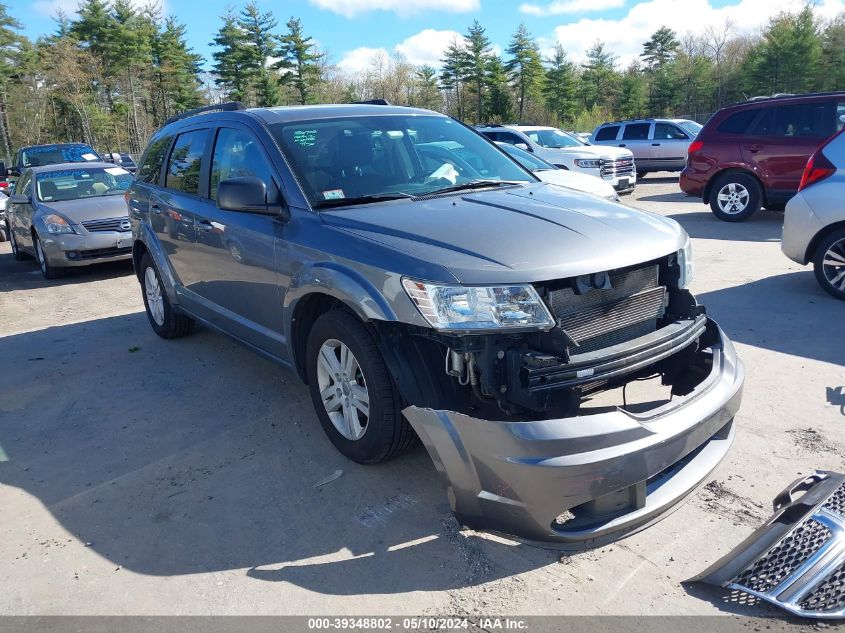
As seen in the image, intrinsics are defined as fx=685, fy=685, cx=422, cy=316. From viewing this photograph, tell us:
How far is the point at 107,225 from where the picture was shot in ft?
31.6

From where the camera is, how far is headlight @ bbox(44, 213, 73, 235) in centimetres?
957

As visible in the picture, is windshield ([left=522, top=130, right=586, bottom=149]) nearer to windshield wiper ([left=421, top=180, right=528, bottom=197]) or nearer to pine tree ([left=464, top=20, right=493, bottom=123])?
windshield wiper ([left=421, top=180, right=528, bottom=197])

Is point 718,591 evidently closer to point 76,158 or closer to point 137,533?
point 137,533

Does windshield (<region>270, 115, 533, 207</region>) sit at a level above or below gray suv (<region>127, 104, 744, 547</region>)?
above

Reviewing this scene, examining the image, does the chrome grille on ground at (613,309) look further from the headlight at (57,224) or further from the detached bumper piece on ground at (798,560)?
the headlight at (57,224)

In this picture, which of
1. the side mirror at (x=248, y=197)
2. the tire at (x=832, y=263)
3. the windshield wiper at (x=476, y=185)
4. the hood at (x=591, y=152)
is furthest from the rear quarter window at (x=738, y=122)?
the side mirror at (x=248, y=197)

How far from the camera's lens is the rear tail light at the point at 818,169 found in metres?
6.51

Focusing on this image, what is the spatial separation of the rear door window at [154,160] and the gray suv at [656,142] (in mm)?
15743

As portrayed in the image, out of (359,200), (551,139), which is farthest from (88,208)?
(551,139)

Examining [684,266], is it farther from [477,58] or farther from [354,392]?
[477,58]

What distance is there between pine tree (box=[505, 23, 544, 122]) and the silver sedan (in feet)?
160

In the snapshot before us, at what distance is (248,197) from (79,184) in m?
8.24

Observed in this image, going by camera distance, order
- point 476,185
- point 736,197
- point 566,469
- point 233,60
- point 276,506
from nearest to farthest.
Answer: point 566,469 < point 276,506 < point 476,185 < point 736,197 < point 233,60

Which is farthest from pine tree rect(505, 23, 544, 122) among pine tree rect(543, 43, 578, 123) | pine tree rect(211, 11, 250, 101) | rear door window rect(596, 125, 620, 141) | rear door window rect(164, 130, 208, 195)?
rear door window rect(164, 130, 208, 195)
